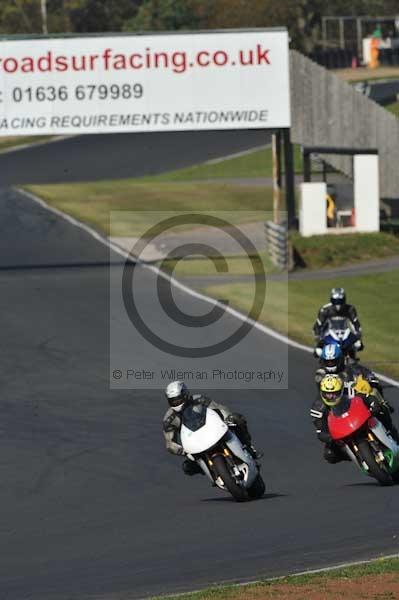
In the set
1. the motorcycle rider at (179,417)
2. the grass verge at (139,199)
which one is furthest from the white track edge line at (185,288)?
the motorcycle rider at (179,417)

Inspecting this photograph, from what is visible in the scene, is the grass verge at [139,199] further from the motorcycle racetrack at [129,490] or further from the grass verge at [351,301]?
the motorcycle racetrack at [129,490]

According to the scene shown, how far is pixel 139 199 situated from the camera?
5362 centimetres

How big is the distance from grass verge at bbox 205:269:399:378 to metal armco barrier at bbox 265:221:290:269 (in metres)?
1.52

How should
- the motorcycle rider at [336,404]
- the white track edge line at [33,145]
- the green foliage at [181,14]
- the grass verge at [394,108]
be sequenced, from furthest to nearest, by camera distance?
the green foliage at [181,14] < the white track edge line at [33,145] < the grass verge at [394,108] < the motorcycle rider at [336,404]

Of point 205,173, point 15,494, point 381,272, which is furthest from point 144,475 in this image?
point 205,173

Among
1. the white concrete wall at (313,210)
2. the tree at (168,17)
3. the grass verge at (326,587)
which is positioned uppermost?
the tree at (168,17)

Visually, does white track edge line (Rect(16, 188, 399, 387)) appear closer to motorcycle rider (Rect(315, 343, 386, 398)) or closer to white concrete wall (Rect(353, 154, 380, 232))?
motorcycle rider (Rect(315, 343, 386, 398))

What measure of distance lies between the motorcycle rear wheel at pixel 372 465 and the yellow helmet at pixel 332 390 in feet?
1.78

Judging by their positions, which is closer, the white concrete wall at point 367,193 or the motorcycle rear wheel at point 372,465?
the motorcycle rear wheel at point 372,465

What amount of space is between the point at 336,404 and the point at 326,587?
172 inches

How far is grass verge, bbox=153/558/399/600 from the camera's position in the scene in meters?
9.93

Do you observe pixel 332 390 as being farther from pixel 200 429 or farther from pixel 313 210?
pixel 313 210

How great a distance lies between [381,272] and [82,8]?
236 ft

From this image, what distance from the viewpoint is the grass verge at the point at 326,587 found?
9.93 meters
